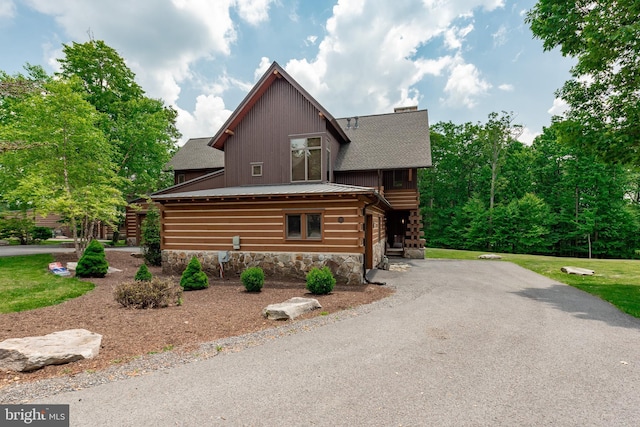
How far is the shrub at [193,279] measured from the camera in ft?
31.2

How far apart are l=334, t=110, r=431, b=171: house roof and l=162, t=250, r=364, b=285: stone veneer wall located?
7375 millimetres

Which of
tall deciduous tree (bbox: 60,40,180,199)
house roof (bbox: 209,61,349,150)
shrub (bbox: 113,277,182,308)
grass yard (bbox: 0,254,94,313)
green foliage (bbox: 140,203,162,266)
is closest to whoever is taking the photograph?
shrub (bbox: 113,277,182,308)

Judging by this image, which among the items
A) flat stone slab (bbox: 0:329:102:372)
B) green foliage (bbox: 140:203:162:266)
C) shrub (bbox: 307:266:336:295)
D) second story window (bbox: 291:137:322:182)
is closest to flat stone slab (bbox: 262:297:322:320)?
shrub (bbox: 307:266:336:295)

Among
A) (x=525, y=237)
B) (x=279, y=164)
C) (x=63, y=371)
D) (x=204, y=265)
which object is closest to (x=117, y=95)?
(x=279, y=164)

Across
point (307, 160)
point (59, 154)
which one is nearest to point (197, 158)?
point (59, 154)

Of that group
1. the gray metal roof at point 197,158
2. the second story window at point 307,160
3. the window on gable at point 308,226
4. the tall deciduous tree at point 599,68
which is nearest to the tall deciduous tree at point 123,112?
the gray metal roof at point 197,158

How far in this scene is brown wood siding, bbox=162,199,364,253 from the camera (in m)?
10.7

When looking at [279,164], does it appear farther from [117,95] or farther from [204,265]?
[117,95]

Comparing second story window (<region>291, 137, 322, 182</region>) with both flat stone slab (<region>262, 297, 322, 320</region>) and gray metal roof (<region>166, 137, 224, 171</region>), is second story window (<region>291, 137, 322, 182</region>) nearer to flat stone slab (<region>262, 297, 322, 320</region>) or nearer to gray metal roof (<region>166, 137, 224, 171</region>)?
flat stone slab (<region>262, 297, 322, 320</region>)

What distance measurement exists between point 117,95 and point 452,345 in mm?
27455

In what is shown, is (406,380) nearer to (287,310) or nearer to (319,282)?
(287,310)

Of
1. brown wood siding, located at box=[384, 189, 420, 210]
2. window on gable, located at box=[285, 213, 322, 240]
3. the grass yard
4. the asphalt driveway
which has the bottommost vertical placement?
the asphalt driveway

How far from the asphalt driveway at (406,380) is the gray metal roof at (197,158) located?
57.3 feet

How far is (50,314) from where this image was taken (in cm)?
675
